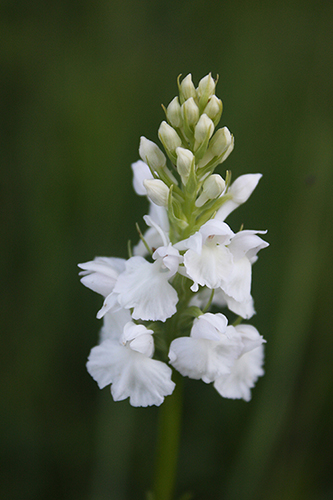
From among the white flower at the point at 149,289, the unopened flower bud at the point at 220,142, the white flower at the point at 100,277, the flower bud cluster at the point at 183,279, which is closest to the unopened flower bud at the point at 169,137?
the flower bud cluster at the point at 183,279

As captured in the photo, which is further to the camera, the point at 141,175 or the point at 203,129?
the point at 141,175

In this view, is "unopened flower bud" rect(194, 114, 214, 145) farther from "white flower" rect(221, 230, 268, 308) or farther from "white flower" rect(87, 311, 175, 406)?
"white flower" rect(87, 311, 175, 406)

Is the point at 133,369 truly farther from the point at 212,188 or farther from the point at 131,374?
the point at 212,188

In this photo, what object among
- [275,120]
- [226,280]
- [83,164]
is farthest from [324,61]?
[226,280]

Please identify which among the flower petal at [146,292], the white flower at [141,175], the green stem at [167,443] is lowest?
the green stem at [167,443]

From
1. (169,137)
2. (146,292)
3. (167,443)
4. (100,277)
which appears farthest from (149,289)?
(167,443)

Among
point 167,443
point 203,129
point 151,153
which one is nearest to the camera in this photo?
point 203,129

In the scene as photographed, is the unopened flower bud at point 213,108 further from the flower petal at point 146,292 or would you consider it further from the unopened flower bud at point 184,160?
the flower petal at point 146,292
